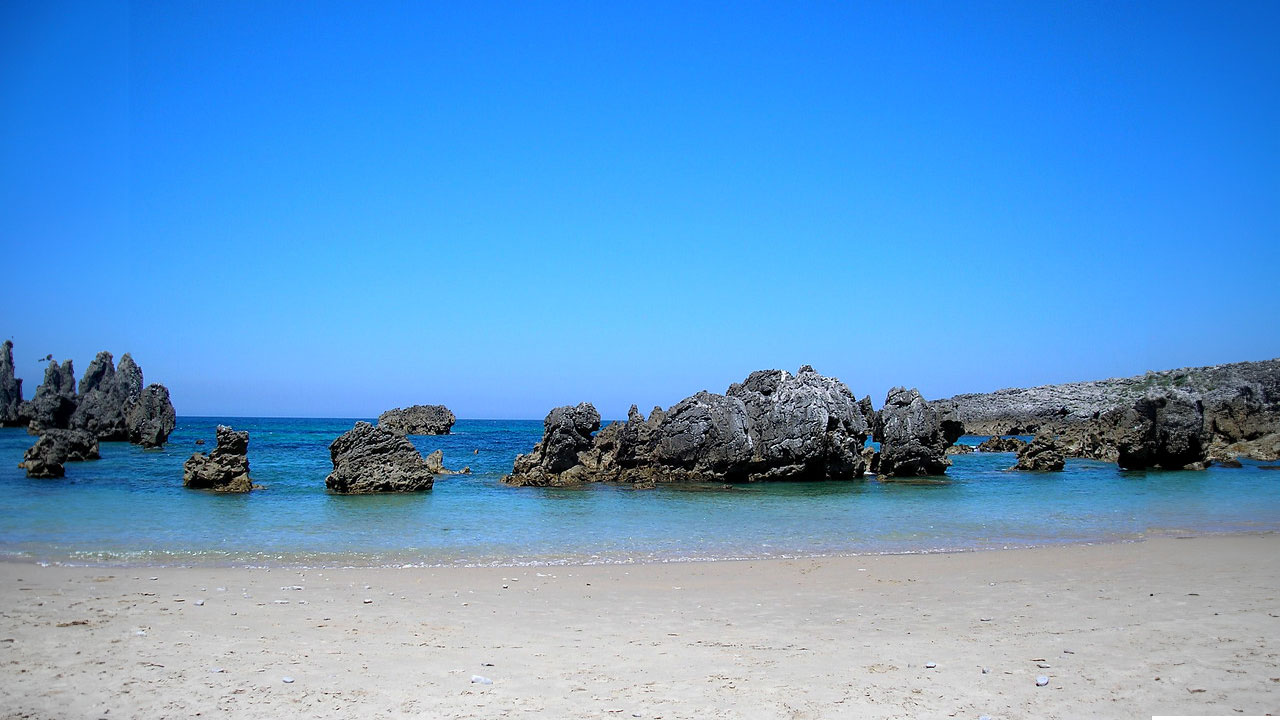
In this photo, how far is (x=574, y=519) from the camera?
682 inches

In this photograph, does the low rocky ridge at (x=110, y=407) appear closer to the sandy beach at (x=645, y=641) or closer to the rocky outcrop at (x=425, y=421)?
the rocky outcrop at (x=425, y=421)

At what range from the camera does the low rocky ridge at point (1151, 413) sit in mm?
31797

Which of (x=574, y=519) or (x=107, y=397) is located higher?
(x=107, y=397)

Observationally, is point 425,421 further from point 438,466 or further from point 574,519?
point 574,519

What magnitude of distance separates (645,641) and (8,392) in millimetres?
91787

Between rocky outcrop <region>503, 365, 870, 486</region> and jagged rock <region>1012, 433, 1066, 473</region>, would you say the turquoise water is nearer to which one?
rocky outcrop <region>503, 365, 870, 486</region>

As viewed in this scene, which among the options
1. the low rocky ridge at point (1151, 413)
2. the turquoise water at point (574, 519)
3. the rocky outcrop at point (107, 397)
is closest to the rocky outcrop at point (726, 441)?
the turquoise water at point (574, 519)

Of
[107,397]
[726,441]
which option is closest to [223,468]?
[726,441]

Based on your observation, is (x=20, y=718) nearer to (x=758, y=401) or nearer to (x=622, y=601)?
(x=622, y=601)

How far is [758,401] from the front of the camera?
27922 millimetres

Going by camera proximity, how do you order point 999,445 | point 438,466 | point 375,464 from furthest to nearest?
point 999,445 → point 438,466 → point 375,464

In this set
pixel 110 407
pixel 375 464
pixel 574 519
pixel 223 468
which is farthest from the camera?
pixel 110 407

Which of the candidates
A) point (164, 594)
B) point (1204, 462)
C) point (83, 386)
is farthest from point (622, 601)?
point (83, 386)

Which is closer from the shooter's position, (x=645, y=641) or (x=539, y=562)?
(x=645, y=641)
